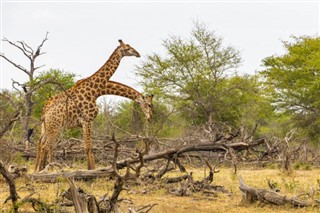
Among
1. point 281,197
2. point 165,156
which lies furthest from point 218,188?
point 281,197

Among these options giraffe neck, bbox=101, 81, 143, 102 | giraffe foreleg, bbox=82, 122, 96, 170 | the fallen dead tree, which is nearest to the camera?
the fallen dead tree

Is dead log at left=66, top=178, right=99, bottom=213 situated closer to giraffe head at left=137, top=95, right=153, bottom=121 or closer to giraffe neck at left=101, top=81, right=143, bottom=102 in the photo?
giraffe head at left=137, top=95, right=153, bottom=121

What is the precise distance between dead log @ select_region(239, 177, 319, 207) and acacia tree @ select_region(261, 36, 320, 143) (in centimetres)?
1486

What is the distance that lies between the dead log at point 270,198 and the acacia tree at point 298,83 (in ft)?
48.7

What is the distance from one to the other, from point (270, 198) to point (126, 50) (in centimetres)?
405

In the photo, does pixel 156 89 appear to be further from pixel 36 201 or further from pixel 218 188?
pixel 36 201

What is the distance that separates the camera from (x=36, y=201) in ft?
17.8

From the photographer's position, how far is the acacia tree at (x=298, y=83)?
21156 mm

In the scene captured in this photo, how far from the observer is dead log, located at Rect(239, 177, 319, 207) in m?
6.32

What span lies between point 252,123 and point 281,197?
794 inches

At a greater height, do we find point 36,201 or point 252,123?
point 252,123

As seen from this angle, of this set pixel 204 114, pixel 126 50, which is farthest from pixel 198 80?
pixel 126 50

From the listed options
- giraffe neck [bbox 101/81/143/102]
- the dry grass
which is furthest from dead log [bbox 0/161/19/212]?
giraffe neck [bbox 101/81/143/102]

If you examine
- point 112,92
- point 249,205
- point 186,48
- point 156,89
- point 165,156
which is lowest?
point 249,205
